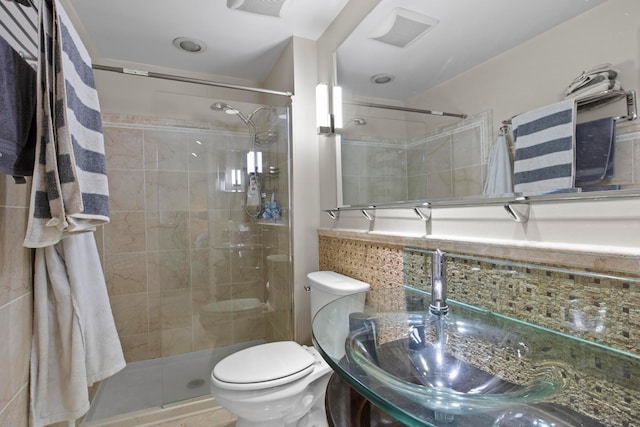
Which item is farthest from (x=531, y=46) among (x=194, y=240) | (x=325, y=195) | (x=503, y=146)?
(x=194, y=240)

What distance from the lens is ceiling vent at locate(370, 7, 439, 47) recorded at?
123cm

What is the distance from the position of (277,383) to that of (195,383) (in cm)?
100

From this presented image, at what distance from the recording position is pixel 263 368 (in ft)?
4.34

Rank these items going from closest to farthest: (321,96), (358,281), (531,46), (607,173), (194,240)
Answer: (607,173)
(531,46)
(358,281)
(321,96)
(194,240)

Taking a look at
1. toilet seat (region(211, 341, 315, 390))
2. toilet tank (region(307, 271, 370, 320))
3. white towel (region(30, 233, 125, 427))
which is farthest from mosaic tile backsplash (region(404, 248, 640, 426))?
white towel (region(30, 233, 125, 427))

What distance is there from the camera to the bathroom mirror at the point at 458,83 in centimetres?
70

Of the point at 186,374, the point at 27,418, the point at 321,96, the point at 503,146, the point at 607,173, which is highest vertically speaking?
the point at 321,96

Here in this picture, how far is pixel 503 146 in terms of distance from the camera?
921mm

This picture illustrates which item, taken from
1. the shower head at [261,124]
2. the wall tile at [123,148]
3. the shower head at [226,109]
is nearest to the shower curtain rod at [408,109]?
the shower head at [261,124]

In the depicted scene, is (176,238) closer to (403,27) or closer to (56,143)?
(56,143)

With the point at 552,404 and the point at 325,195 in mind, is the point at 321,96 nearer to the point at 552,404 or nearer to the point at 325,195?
the point at 325,195

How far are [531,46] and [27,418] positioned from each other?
1930 mm

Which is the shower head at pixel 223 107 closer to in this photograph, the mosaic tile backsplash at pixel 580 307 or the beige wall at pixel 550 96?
the beige wall at pixel 550 96

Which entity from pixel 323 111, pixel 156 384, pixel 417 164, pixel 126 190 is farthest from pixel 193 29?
pixel 156 384
